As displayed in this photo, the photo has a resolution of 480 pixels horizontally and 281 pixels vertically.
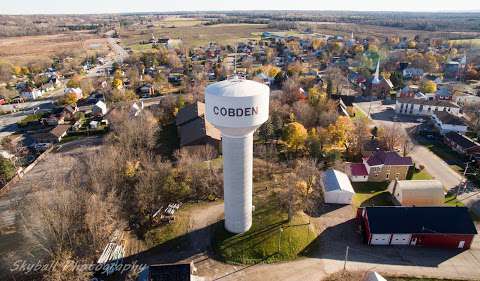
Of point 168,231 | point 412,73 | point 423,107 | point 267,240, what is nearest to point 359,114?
point 423,107

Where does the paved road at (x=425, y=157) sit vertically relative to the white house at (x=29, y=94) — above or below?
below

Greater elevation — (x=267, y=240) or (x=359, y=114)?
(x=359, y=114)

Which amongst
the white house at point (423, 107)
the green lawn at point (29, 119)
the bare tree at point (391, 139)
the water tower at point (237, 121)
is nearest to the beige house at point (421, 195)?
the bare tree at point (391, 139)

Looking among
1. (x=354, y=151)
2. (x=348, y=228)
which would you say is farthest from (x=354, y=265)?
(x=354, y=151)

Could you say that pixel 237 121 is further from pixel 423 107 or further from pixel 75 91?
pixel 75 91

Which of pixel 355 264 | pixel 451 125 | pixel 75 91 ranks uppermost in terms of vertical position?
pixel 75 91

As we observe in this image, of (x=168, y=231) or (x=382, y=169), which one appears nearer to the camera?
(x=168, y=231)

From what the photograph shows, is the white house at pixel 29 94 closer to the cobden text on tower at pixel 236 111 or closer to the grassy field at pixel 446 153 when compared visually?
the cobden text on tower at pixel 236 111
